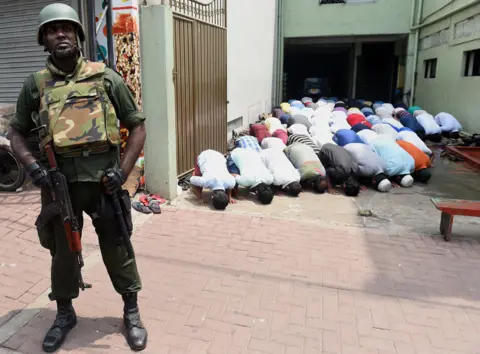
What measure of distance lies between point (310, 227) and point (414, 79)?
11.3m

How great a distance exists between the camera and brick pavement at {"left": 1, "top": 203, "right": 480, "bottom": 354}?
8.70 feet

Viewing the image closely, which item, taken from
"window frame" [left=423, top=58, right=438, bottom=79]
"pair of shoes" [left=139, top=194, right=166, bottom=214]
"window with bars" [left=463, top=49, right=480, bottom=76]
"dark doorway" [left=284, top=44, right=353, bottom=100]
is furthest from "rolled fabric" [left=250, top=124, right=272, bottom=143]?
"dark doorway" [left=284, top=44, right=353, bottom=100]

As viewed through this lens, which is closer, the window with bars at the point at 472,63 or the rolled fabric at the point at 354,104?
the window with bars at the point at 472,63

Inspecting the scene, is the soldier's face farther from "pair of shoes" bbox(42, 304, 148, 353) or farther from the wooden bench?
the wooden bench

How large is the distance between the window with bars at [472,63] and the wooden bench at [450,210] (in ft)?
21.0

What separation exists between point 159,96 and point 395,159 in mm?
3515

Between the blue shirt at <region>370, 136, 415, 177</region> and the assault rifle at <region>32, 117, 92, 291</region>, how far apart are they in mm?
4899

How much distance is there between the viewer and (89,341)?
8.63 feet

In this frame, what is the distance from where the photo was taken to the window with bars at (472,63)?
9.47 meters

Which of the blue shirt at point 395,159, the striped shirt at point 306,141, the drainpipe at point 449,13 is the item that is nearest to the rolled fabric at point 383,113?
the drainpipe at point 449,13

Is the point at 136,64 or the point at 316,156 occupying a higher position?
the point at 136,64

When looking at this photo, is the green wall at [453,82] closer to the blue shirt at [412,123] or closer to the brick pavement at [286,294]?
the blue shirt at [412,123]

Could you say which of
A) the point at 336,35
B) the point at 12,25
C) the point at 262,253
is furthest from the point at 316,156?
the point at 336,35

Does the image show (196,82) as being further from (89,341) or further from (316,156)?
(89,341)
